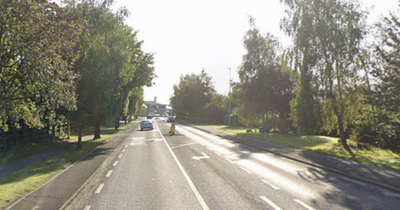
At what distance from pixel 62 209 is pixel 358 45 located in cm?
1854

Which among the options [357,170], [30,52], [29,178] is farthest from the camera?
[357,170]

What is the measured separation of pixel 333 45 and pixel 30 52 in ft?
57.9

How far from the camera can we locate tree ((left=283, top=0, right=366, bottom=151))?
815 inches

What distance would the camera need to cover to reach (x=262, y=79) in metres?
36.4

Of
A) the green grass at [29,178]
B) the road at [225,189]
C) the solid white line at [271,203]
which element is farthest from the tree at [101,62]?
the solid white line at [271,203]

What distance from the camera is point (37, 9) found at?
323 inches

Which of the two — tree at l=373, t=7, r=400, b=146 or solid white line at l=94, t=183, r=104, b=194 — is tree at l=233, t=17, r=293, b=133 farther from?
solid white line at l=94, t=183, r=104, b=194

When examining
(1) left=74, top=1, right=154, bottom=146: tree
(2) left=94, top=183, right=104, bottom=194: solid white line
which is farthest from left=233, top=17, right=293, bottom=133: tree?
(2) left=94, top=183, right=104, bottom=194: solid white line

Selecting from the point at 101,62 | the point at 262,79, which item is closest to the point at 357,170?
the point at 101,62

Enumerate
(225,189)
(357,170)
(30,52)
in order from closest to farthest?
(30,52), (225,189), (357,170)

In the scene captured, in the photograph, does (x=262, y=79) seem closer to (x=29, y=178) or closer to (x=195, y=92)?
(x=29, y=178)

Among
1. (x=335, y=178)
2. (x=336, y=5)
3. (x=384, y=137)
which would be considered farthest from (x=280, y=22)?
(x=335, y=178)

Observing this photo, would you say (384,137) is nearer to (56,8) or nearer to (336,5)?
(336,5)

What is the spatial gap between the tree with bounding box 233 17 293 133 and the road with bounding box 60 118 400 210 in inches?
841
